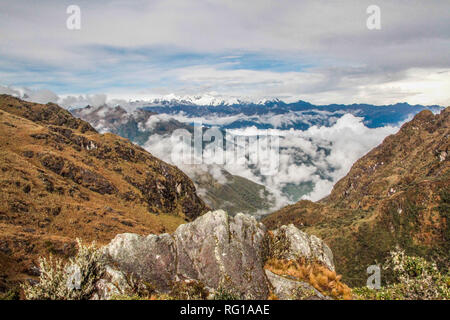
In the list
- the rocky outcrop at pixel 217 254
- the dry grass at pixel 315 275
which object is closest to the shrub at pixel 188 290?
the rocky outcrop at pixel 217 254

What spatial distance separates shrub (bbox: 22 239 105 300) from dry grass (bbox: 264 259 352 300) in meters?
17.8

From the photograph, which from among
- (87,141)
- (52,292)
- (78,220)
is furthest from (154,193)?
(52,292)

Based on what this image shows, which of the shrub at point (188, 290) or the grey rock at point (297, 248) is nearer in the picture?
the shrub at point (188, 290)

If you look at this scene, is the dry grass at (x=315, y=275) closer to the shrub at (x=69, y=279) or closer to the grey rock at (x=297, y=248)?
the grey rock at (x=297, y=248)

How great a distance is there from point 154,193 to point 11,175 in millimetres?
96736

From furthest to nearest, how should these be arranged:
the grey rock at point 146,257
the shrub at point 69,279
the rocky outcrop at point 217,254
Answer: the grey rock at point 146,257, the rocky outcrop at point 217,254, the shrub at point 69,279

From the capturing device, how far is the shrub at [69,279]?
60.9 ft

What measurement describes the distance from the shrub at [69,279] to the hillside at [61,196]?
26.2 meters

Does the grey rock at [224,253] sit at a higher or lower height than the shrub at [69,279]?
lower

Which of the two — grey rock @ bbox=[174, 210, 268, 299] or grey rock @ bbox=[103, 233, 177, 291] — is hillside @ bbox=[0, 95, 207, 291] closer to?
grey rock @ bbox=[103, 233, 177, 291]

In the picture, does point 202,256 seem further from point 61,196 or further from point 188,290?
point 61,196

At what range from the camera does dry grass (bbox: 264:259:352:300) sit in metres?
24.7

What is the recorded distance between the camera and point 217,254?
30812 mm
